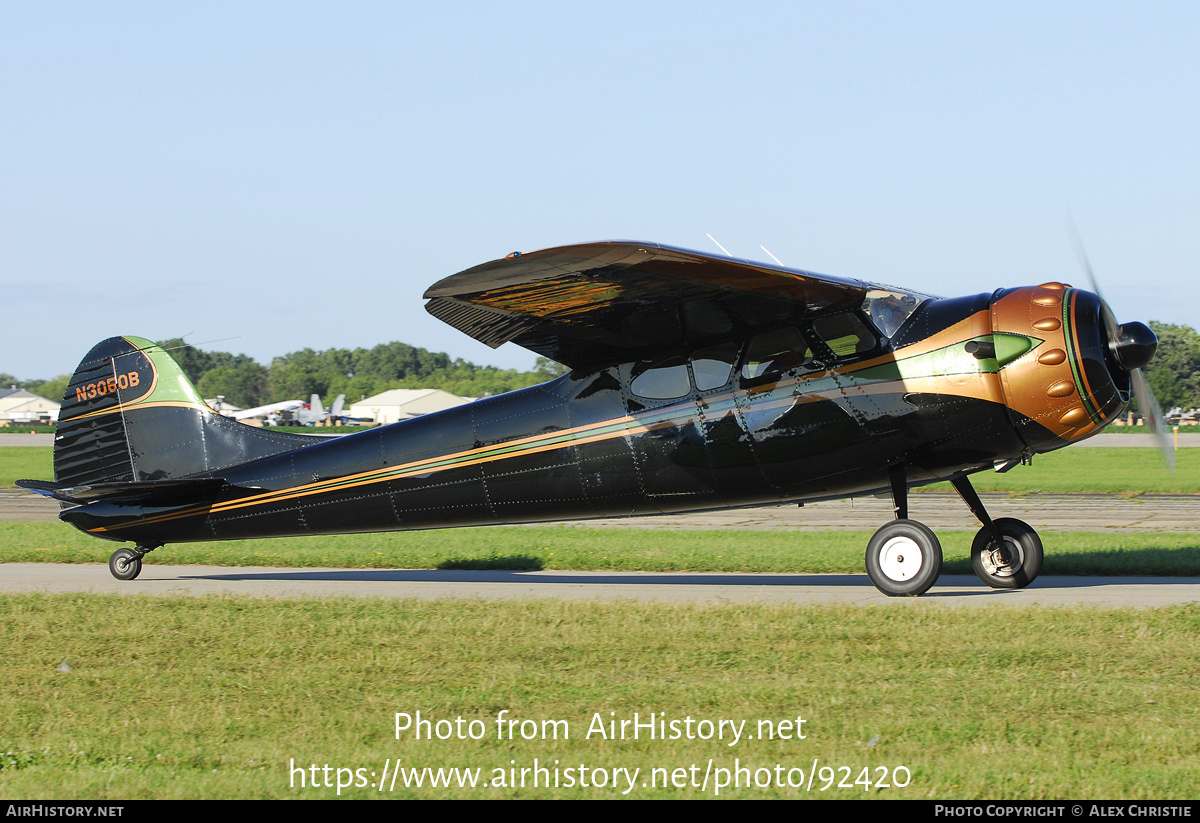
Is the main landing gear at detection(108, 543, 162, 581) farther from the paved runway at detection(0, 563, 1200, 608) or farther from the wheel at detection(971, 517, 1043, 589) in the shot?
the wheel at detection(971, 517, 1043, 589)

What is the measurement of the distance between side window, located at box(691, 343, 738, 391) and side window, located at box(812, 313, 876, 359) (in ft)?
2.81

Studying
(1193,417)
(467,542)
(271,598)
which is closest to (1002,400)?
(271,598)

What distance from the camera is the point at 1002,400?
29.6 feet

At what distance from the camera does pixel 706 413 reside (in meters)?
9.95

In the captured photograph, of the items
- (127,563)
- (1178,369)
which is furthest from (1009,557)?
(1178,369)

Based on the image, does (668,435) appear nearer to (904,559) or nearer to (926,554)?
(904,559)

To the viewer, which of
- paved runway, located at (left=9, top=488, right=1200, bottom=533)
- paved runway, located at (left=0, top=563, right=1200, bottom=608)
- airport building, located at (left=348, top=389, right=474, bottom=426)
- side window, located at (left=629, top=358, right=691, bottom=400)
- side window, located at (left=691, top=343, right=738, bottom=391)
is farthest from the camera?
airport building, located at (left=348, top=389, right=474, bottom=426)

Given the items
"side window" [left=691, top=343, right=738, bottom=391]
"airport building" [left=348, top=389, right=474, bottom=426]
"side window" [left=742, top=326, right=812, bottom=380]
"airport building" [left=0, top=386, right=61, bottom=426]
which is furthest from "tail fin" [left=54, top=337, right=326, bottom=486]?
"airport building" [left=0, top=386, right=61, bottom=426]

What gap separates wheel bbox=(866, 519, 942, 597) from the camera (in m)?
9.44

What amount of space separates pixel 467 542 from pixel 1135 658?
1140 centimetres

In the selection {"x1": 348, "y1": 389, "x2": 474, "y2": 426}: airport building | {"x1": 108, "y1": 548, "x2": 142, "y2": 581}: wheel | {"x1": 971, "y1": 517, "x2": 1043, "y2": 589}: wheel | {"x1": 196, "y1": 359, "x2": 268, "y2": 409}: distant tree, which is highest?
{"x1": 196, "y1": 359, "x2": 268, "y2": 409}: distant tree

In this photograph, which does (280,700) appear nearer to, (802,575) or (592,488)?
(592,488)

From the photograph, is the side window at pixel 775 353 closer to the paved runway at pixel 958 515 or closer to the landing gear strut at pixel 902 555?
the landing gear strut at pixel 902 555
